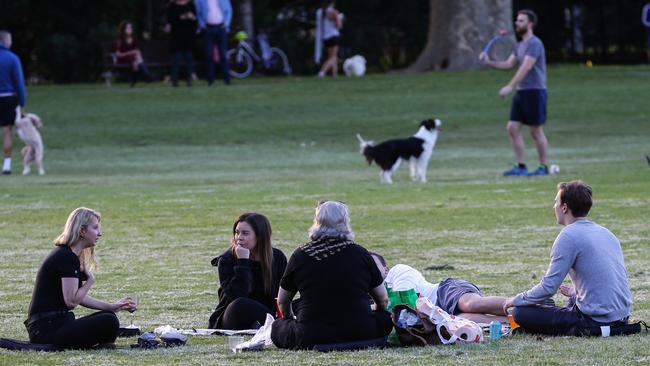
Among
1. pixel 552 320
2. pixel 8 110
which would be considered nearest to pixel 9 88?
pixel 8 110

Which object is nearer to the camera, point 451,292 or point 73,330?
point 73,330

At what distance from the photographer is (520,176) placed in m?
20.2

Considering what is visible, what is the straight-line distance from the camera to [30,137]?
2158cm

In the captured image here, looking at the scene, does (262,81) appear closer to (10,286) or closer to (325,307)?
(10,286)

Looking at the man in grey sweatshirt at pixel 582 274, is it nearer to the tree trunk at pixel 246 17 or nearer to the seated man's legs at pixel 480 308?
the seated man's legs at pixel 480 308

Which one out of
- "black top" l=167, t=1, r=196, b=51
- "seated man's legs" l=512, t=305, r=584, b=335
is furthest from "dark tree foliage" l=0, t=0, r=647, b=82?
"seated man's legs" l=512, t=305, r=584, b=335

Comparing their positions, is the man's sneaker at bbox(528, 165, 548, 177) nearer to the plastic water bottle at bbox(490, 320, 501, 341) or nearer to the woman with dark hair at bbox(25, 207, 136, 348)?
the plastic water bottle at bbox(490, 320, 501, 341)

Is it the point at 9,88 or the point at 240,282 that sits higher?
the point at 9,88

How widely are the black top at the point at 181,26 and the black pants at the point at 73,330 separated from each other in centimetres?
2354

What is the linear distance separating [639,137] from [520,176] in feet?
26.4

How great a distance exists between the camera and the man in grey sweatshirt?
845 centimetres

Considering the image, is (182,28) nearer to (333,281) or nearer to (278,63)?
(278,63)

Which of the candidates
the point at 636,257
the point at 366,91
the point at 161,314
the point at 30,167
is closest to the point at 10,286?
the point at 161,314

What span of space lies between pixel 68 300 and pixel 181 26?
77.6 feet
